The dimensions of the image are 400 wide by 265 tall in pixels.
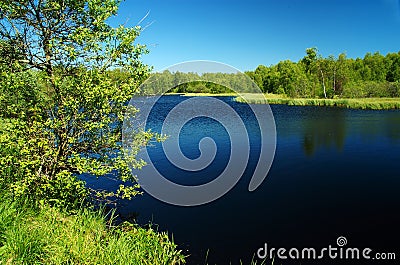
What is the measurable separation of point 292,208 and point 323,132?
61.3ft

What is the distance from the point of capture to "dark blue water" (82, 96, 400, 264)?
970cm

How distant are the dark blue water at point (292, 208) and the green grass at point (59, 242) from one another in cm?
255

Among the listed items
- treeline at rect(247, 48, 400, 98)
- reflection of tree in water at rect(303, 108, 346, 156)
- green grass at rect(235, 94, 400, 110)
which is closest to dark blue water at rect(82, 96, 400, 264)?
reflection of tree in water at rect(303, 108, 346, 156)

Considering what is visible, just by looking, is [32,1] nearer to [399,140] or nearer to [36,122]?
[36,122]

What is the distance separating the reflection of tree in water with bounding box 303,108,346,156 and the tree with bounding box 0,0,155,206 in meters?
16.0

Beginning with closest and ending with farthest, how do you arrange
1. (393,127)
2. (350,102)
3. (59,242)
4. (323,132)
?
(59,242), (323,132), (393,127), (350,102)

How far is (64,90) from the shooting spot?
7.25 metres

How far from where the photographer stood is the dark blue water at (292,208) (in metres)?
9.70

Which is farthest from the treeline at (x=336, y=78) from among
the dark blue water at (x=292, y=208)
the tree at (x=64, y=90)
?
the tree at (x=64, y=90)

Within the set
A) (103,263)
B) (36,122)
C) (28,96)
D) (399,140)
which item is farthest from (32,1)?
(399,140)

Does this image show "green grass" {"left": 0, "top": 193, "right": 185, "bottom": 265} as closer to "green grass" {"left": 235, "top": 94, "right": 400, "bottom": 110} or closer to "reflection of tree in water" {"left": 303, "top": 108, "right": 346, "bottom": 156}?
"reflection of tree in water" {"left": 303, "top": 108, "right": 346, "bottom": 156}

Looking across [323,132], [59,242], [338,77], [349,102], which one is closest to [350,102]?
[349,102]

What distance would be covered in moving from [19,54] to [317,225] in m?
10.2

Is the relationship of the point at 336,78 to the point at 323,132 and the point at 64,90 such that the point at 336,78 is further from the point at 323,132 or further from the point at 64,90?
the point at 64,90
